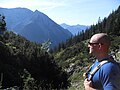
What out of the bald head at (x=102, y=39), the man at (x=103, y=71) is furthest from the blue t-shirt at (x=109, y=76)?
the bald head at (x=102, y=39)

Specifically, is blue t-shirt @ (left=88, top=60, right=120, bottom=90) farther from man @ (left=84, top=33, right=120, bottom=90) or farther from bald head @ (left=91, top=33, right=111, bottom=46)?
bald head @ (left=91, top=33, right=111, bottom=46)

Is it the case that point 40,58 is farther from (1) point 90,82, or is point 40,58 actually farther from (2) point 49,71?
(1) point 90,82

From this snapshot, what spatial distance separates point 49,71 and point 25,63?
4.60 meters

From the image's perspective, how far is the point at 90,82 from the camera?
424 centimetres

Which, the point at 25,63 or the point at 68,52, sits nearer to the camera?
the point at 25,63

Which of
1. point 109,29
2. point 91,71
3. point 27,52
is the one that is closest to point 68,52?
point 109,29

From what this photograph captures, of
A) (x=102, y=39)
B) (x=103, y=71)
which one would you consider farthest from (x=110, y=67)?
(x=102, y=39)

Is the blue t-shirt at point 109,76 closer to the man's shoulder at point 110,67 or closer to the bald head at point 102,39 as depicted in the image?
the man's shoulder at point 110,67

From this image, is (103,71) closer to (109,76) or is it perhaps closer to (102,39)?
(109,76)

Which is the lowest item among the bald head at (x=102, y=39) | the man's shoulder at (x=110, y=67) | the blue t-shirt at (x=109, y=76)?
the blue t-shirt at (x=109, y=76)

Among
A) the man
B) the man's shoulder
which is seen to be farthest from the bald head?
the man's shoulder

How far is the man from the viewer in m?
3.99

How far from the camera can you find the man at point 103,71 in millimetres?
3988

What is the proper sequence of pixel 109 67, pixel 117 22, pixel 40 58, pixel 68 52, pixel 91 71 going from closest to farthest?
pixel 109 67, pixel 91 71, pixel 40 58, pixel 117 22, pixel 68 52
